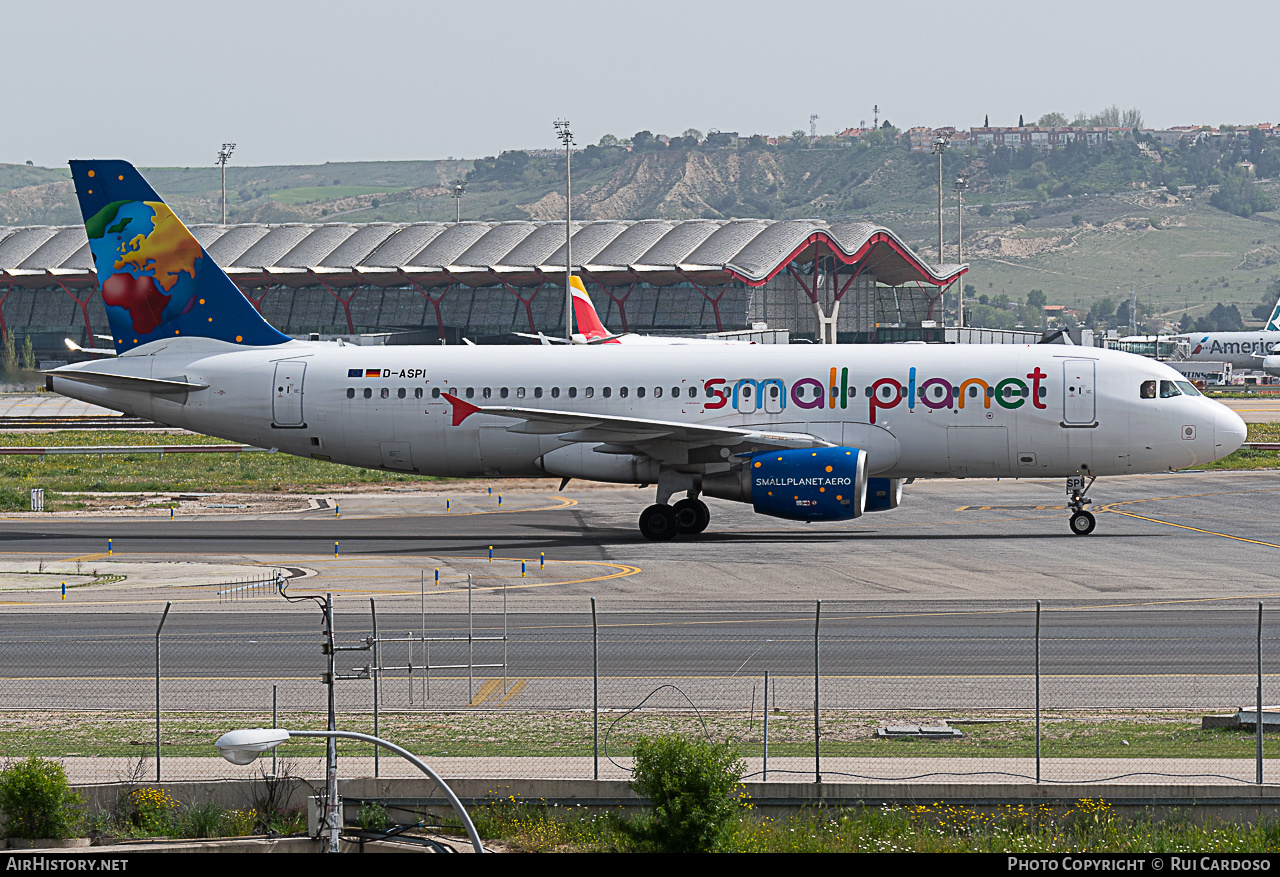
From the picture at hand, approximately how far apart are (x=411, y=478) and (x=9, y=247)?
126487 mm

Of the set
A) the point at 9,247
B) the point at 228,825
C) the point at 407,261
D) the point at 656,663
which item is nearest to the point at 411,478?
the point at 656,663

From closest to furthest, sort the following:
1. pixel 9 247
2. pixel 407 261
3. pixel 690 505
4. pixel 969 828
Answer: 1. pixel 969 828
2. pixel 690 505
3. pixel 407 261
4. pixel 9 247

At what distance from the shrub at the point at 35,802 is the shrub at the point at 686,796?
6.64 metres

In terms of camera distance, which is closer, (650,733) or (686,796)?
(686,796)

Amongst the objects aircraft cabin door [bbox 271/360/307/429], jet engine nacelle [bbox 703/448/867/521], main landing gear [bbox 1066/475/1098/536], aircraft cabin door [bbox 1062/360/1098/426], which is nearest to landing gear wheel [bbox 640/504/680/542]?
jet engine nacelle [bbox 703/448/867/521]

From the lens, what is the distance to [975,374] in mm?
38688

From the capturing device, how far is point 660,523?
1578 inches

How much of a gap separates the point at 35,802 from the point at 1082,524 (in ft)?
99.8

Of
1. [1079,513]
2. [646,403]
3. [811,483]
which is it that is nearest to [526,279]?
[646,403]

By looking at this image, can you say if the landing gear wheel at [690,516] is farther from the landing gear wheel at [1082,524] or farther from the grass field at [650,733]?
the grass field at [650,733]

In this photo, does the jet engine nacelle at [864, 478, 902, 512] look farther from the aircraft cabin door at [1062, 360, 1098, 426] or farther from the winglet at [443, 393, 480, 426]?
the winglet at [443, 393, 480, 426]

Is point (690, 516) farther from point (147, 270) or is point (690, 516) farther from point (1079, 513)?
point (147, 270)

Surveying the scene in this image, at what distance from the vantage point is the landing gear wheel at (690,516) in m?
40.4
